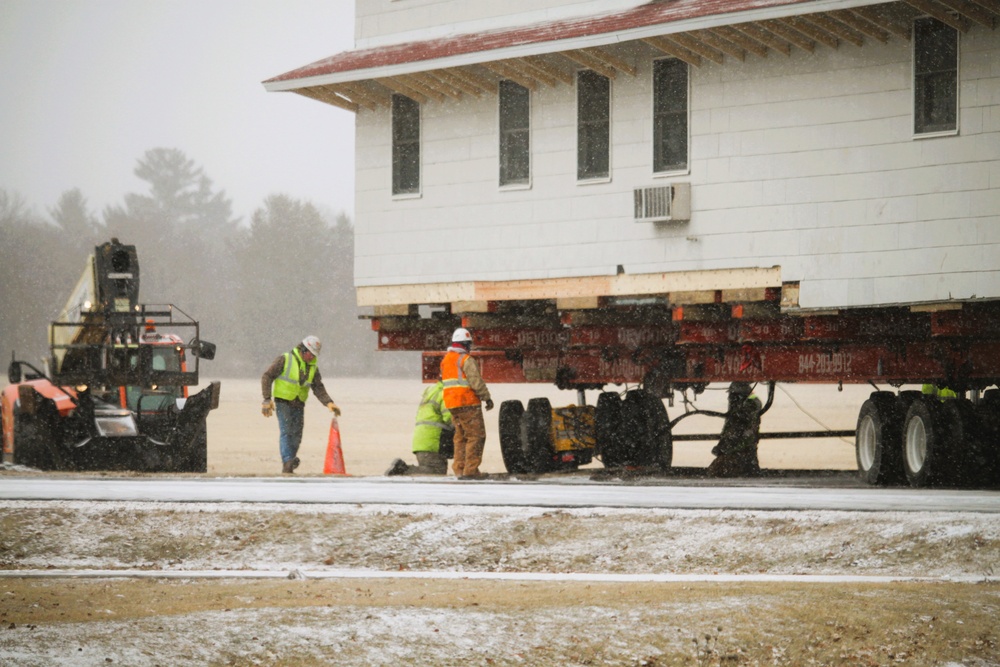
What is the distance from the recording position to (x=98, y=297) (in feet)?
71.3

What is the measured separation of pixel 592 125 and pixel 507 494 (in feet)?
21.2

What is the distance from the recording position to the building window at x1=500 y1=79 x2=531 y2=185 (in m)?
20.2

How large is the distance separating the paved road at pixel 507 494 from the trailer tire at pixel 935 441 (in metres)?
0.68

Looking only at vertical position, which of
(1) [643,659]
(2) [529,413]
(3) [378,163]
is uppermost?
(3) [378,163]

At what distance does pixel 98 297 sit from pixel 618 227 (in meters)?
7.70

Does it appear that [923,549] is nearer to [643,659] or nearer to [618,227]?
[643,659]

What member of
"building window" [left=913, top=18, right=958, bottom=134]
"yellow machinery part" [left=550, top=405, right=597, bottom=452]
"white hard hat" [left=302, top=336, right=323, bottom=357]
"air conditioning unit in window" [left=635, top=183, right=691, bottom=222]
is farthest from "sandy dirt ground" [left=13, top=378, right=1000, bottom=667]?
"yellow machinery part" [left=550, top=405, right=597, bottom=452]

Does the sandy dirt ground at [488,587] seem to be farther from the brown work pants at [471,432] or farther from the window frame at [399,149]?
the window frame at [399,149]

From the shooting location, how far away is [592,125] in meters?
19.6

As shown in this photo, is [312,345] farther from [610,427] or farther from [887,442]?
[887,442]

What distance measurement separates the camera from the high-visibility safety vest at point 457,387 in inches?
699

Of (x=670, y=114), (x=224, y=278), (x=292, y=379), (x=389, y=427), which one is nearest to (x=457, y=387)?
(x=292, y=379)

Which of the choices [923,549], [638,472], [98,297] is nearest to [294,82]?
[98,297]

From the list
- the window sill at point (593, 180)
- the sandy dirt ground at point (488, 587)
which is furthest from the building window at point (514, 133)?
the sandy dirt ground at point (488, 587)
